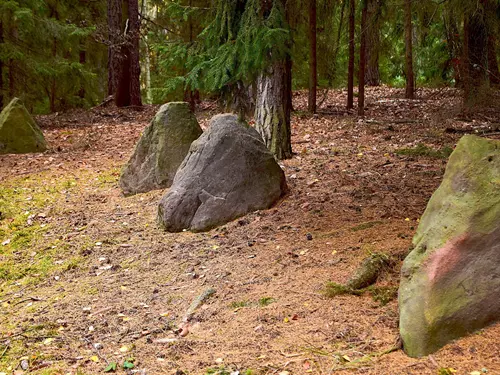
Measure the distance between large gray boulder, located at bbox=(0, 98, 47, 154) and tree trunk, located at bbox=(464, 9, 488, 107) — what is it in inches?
331

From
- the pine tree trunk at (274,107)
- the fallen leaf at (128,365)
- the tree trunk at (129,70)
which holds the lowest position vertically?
the fallen leaf at (128,365)

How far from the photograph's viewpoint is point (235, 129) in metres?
6.86

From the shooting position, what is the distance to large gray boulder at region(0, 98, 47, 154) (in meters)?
11.1

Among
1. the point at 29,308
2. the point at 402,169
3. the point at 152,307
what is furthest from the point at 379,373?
the point at 402,169

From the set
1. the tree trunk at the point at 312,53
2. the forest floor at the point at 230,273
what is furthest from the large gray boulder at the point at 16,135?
the tree trunk at the point at 312,53

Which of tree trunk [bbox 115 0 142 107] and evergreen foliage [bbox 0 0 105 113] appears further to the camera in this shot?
tree trunk [bbox 115 0 142 107]

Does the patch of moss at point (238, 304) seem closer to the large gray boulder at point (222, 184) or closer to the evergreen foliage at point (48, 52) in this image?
the large gray boulder at point (222, 184)

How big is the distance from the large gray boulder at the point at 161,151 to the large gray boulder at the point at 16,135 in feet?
12.6

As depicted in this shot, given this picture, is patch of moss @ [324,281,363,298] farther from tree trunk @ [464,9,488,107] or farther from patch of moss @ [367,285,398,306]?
tree trunk @ [464,9,488,107]

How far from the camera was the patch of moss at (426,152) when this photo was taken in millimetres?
7945

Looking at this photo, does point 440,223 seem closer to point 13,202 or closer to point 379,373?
point 379,373

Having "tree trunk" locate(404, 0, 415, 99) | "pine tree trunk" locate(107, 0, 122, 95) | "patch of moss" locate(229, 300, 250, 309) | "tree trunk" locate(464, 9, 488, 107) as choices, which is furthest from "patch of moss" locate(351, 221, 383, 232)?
"pine tree trunk" locate(107, 0, 122, 95)

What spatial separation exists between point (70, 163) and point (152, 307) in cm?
612

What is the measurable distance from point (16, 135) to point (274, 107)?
5.92m
